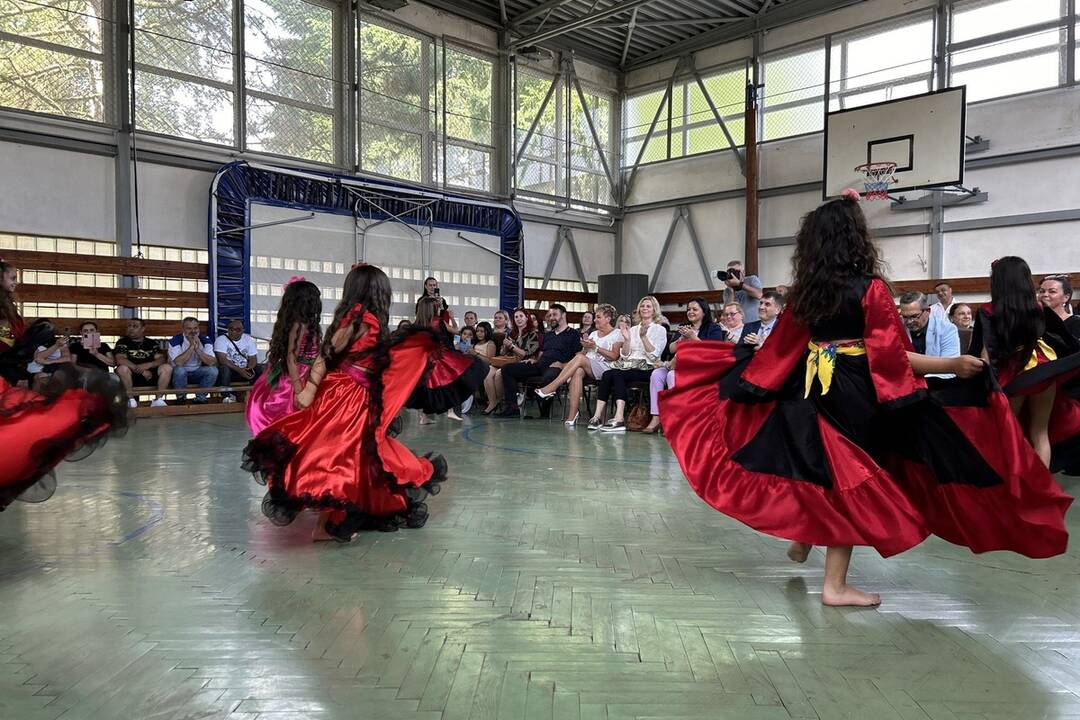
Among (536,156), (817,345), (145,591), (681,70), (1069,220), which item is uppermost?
(681,70)

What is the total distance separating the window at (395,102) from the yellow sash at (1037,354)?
10926 millimetres

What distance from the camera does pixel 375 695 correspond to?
Result: 83.6 inches

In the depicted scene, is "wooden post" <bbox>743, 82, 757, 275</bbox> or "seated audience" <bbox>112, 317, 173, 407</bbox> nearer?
"seated audience" <bbox>112, 317, 173, 407</bbox>

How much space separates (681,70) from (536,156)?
3.60 m

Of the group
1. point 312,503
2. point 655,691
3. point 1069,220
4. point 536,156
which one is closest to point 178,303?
point 536,156

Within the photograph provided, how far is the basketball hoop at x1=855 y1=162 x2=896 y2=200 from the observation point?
484 inches

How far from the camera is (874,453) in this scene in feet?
9.48

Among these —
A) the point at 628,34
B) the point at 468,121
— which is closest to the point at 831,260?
the point at 468,121

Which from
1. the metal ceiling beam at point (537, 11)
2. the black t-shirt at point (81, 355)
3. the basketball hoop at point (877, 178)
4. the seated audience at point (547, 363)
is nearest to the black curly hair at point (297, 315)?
the seated audience at point (547, 363)

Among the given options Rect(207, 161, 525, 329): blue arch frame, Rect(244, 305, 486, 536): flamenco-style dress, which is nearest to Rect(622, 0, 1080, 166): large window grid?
Rect(207, 161, 525, 329): blue arch frame

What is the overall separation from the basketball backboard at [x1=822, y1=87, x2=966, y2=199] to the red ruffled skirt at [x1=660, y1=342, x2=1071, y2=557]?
33.9ft

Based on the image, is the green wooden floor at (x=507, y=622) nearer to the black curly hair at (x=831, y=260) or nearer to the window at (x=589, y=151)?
the black curly hair at (x=831, y=260)

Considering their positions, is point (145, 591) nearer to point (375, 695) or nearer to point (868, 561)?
point (375, 695)

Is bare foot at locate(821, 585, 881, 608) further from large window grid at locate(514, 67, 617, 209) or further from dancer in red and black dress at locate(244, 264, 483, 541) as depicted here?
large window grid at locate(514, 67, 617, 209)
